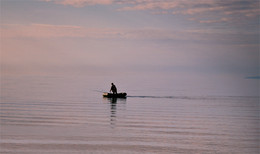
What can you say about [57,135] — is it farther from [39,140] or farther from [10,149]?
[10,149]

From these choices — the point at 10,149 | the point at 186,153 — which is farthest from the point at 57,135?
the point at 186,153

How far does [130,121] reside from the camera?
24656mm

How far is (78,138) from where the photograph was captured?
1791cm

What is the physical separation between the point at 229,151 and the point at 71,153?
7497mm

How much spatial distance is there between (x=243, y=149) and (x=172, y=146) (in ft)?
11.6

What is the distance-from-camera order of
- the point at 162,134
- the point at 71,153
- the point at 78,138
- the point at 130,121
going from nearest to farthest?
the point at 71,153
the point at 78,138
the point at 162,134
the point at 130,121

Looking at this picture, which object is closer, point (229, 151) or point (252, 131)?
point (229, 151)

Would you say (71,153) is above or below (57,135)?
below

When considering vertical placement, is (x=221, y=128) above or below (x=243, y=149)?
above

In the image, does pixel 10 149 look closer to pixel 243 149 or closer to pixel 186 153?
pixel 186 153

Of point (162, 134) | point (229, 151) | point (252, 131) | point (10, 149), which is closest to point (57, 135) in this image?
point (10, 149)

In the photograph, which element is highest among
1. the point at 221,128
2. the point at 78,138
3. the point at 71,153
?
the point at 221,128

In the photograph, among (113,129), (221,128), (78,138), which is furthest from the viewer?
(221,128)

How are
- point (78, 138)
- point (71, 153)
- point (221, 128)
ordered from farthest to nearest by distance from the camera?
point (221, 128), point (78, 138), point (71, 153)
